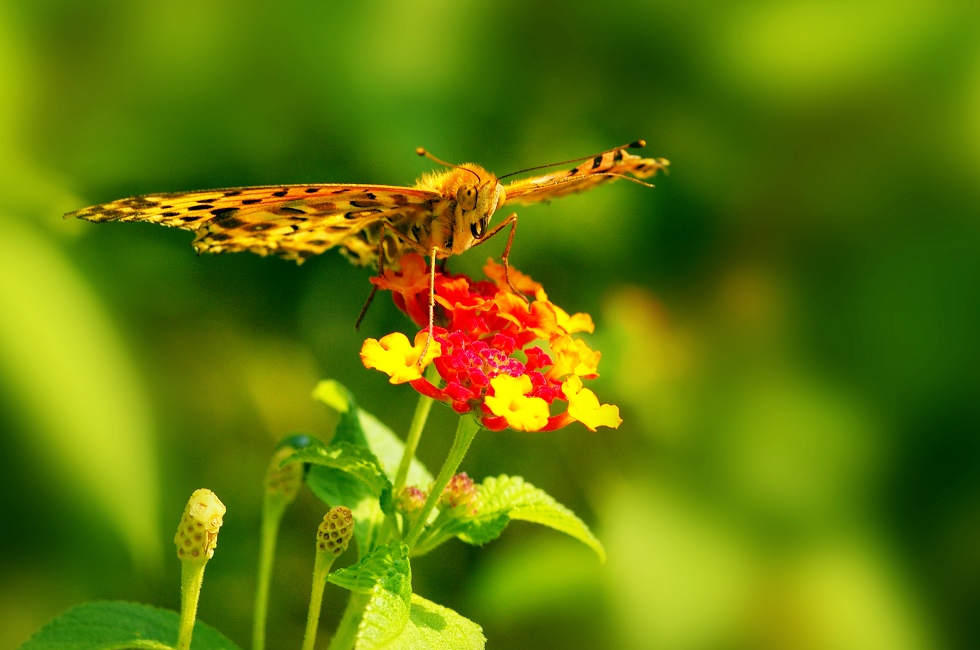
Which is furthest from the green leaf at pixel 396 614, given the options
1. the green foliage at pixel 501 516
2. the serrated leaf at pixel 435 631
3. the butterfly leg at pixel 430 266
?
the butterfly leg at pixel 430 266

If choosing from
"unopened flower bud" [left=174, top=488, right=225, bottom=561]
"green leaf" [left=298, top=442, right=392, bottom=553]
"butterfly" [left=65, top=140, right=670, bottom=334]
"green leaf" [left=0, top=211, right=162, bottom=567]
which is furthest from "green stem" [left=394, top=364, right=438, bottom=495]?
"green leaf" [left=0, top=211, right=162, bottom=567]

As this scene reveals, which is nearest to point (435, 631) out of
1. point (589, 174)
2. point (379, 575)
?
point (379, 575)

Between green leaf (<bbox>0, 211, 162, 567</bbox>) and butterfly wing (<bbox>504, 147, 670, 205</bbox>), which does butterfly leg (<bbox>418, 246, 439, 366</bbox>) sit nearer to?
butterfly wing (<bbox>504, 147, 670, 205</bbox>)

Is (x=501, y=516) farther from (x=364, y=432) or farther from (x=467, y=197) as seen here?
(x=467, y=197)

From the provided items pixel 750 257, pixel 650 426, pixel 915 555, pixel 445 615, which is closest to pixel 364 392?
pixel 650 426

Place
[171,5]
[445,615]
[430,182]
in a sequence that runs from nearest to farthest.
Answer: [445,615]
[430,182]
[171,5]

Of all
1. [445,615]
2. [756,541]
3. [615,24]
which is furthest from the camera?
[615,24]

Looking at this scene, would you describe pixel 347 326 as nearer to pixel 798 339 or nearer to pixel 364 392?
pixel 364 392
